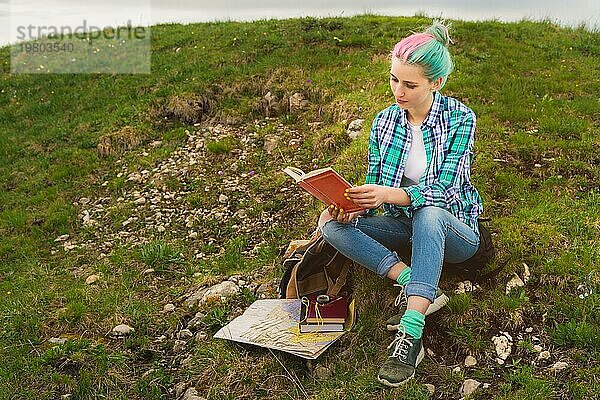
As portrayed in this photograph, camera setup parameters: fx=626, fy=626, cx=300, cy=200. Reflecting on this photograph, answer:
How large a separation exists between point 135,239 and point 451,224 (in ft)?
16.2

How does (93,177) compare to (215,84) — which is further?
(215,84)

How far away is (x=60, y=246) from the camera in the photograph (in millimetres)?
8469

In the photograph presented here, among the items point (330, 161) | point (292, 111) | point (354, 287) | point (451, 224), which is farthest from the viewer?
point (292, 111)

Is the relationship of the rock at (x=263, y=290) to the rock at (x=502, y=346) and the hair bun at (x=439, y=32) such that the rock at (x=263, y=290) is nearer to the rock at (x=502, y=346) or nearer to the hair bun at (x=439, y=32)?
the rock at (x=502, y=346)

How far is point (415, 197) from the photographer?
4.51 m

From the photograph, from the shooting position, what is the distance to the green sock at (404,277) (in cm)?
455

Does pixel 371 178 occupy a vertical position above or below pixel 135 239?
above

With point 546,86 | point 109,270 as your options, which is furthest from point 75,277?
point 546,86

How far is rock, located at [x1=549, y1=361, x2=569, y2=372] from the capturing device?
4410 mm

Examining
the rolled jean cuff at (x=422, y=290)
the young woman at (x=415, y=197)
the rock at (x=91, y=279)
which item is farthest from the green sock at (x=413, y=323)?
the rock at (x=91, y=279)

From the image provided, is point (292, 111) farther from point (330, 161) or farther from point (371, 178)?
point (371, 178)

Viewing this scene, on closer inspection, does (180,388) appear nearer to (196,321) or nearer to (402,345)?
(196,321)

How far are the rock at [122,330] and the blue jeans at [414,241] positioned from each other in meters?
2.40

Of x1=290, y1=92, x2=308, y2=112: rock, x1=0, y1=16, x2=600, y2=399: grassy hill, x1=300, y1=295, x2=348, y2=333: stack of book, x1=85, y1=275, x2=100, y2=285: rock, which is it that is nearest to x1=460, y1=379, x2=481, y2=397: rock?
x1=0, y1=16, x2=600, y2=399: grassy hill
